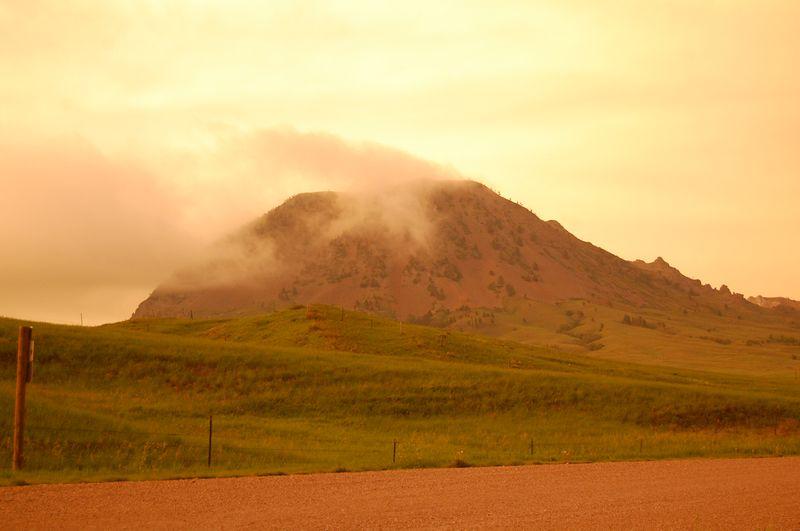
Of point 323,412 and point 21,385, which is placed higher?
point 21,385

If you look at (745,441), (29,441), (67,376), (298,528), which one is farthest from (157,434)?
(745,441)

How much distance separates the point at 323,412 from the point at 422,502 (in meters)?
36.1

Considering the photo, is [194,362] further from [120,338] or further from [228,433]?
[228,433]

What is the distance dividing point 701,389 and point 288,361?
33982 mm

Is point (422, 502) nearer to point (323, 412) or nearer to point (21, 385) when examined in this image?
point (21, 385)

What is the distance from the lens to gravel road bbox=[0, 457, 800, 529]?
22.7 metres

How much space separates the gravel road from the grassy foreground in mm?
4441

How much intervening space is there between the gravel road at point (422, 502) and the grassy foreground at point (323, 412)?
14.6 feet

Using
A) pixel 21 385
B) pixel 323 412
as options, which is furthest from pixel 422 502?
pixel 323 412

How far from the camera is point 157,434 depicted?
1631 inches

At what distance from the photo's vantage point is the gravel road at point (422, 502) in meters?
22.7

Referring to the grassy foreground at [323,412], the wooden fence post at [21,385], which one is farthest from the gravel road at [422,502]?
the wooden fence post at [21,385]

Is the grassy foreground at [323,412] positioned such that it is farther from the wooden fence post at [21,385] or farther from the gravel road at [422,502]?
the gravel road at [422,502]

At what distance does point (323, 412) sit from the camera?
6166cm
